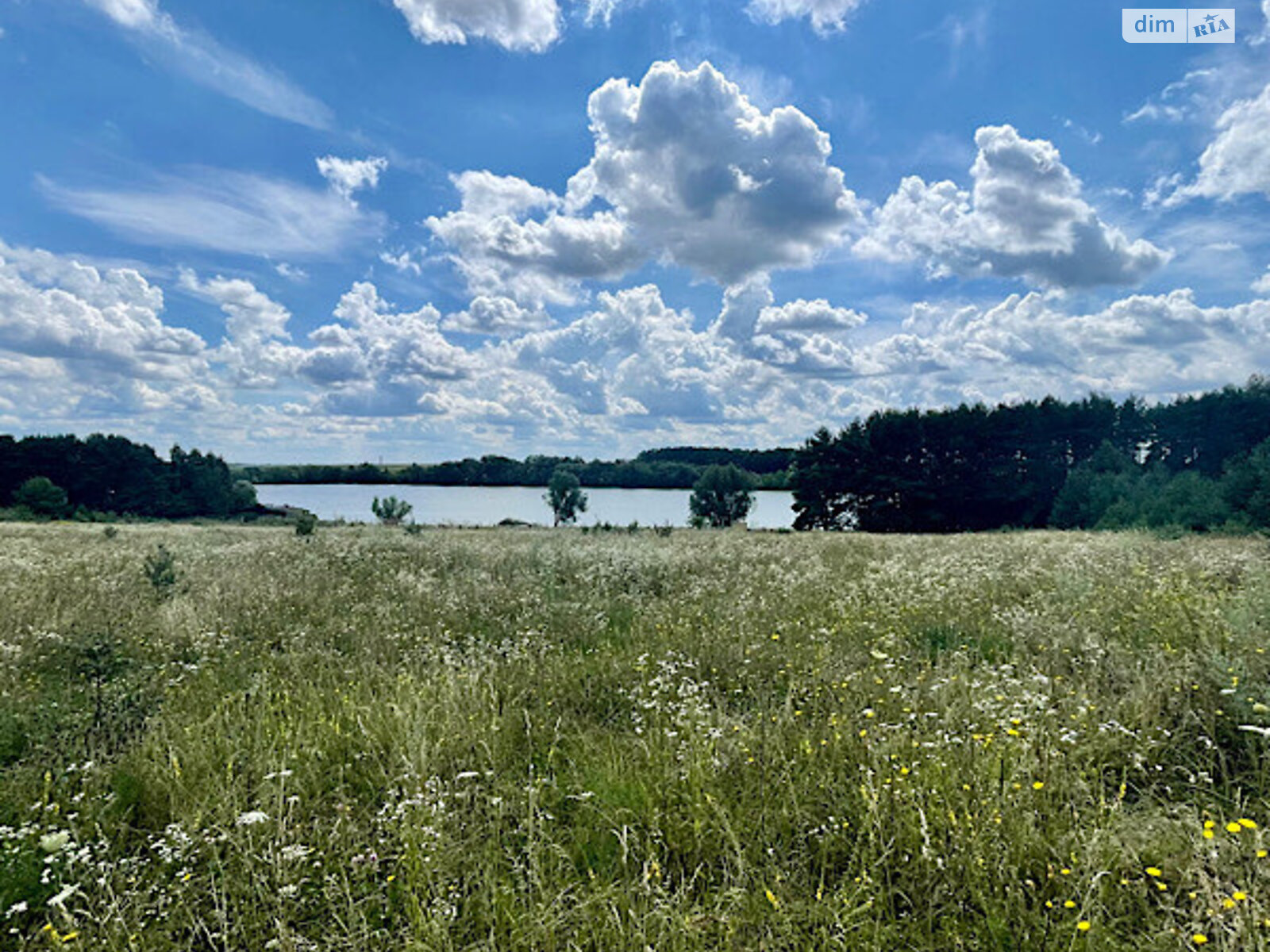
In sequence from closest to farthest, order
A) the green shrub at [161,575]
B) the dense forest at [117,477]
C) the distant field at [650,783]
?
the distant field at [650,783] < the green shrub at [161,575] < the dense forest at [117,477]

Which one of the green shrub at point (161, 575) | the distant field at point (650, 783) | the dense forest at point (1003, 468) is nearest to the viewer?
the distant field at point (650, 783)

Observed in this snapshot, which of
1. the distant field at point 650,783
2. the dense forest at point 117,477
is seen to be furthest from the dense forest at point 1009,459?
the dense forest at point 117,477

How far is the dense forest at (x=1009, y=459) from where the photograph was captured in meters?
47.7

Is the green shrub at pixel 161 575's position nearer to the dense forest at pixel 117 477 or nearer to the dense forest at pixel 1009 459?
the dense forest at pixel 1009 459

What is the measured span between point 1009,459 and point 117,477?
106002 mm

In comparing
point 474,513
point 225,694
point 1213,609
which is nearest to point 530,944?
point 225,694

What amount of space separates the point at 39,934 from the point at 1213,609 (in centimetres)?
912

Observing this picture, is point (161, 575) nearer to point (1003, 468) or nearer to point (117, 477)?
point (1003, 468)

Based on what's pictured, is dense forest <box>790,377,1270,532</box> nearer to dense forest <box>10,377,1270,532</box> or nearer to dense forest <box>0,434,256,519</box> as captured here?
dense forest <box>10,377,1270,532</box>

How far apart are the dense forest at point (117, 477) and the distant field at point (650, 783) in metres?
90.6

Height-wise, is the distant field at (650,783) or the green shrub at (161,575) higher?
the green shrub at (161,575)

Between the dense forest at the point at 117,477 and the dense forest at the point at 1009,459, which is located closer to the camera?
the dense forest at the point at 1009,459

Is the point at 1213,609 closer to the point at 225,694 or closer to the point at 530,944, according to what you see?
the point at 530,944

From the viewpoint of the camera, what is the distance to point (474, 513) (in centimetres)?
5728
